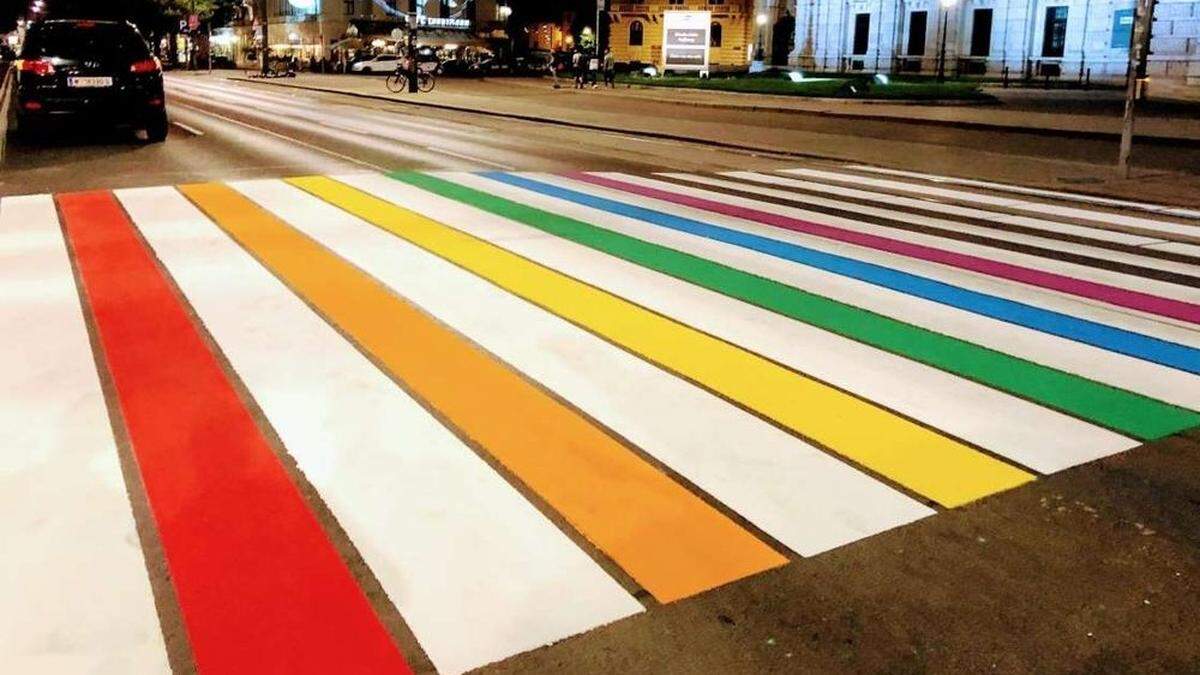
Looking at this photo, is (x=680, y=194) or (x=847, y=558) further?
(x=680, y=194)

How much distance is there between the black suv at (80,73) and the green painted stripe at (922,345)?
31.0 ft

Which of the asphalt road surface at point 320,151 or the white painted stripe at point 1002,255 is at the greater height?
the asphalt road surface at point 320,151

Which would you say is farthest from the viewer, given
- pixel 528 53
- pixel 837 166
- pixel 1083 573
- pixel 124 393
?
pixel 528 53

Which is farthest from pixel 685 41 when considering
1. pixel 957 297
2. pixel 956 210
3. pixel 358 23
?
pixel 957 297

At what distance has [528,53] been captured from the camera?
79.9 meters

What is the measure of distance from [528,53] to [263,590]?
79910 millimetres

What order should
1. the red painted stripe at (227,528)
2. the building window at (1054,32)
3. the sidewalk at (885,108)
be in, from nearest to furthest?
the red painted stripe at (227,528)
the sidewalk at (885,108)
the building window at (1054,32)

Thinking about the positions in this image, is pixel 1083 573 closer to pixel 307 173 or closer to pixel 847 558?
pixel 847 558

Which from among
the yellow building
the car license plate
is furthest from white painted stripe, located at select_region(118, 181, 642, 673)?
the yellow building

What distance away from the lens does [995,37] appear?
5259 centimetres

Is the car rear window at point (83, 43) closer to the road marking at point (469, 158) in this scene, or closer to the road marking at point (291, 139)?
the road marking at point (291, 139)

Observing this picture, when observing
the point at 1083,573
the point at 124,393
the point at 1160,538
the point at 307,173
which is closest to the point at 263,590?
the point at 124,393

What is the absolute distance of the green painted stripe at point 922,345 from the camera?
16.5ft

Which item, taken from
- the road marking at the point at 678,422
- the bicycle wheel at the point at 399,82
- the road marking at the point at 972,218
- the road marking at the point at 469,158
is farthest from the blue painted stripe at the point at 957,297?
the bicycle wheel at the point at 399,82
